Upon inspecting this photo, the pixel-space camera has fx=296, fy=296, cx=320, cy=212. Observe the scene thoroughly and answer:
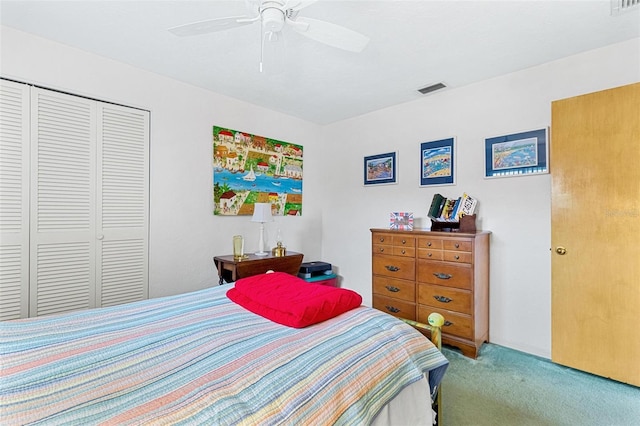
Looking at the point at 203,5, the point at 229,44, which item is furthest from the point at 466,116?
the point at 203,5

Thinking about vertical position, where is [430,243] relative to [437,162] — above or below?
below

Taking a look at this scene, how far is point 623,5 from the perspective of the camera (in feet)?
5.77

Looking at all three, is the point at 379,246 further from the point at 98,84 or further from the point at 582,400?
the point at 98,84

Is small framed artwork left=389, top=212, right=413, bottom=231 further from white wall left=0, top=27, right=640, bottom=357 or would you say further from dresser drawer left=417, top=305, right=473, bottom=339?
dresser drawer left=417, top=305, right=473, bottom=339

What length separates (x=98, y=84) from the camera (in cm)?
239

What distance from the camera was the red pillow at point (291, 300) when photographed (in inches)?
52.2

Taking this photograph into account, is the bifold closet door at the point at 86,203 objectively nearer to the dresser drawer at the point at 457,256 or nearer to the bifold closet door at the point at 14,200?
the bifold closet door at the point at 14,200

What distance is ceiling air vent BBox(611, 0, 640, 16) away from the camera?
1737mm

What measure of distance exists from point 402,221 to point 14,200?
312cm

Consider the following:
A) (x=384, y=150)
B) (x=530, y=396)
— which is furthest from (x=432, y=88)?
(x=530, y=396)

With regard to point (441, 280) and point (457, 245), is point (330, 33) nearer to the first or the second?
point (457, 245)

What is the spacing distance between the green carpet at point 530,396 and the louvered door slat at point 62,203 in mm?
2765

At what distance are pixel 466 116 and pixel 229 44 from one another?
2.21m

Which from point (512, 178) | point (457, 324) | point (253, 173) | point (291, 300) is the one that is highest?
point (253, 173)
